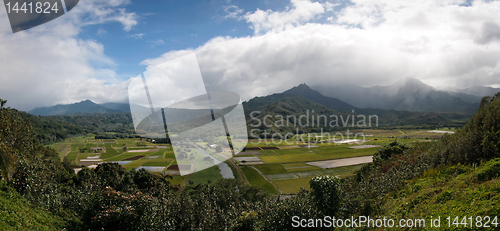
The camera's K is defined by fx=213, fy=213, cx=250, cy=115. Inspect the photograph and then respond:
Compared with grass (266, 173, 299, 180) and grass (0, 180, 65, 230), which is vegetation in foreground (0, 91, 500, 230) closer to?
grass (0, 180, 65, 230)

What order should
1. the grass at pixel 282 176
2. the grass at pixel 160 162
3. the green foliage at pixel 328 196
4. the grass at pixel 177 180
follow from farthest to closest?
the grass at pixel 160 162
the grass at pixel 282 176
the grass at pixel 177 180
the green foliage at pixel 328 196

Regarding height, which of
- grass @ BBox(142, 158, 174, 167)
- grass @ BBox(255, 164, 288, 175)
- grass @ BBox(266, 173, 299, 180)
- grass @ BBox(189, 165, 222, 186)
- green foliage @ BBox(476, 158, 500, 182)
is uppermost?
green foliage @ BBox(476, 158, 500, 182)

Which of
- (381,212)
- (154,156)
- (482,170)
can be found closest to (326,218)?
(381,212)

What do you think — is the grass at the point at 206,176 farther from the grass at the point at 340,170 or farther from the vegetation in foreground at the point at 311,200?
the vegetation in foreground at the point at 311,200

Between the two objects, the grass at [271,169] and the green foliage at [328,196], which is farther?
the grass at [271,169]

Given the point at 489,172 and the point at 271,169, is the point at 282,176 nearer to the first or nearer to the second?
the point at 271,169

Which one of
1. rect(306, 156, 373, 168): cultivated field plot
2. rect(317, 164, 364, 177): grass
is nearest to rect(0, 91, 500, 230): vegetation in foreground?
rect(317, 164, 364, 177): grass

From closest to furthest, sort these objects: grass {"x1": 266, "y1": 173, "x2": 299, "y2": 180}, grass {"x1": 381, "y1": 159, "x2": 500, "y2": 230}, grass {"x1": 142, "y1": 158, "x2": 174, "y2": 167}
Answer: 1. grass {"x1": 381, "y1": 159, "x2": 500, "y2": 230}
2. grass {"x1": 266, "y1": 173, "x2": 299, "y2": 180}
3. grass {"x1": 142, "y1": 158, "x2": 174, "y2": 167}

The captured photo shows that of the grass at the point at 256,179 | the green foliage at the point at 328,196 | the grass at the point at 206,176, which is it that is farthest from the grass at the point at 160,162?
the green foliage at the point at 328,196

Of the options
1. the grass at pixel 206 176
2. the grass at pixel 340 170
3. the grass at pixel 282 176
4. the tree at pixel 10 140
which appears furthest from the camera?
the grass at pixel 340 170

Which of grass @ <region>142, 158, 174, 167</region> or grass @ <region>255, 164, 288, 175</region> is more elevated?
grass @ <region>142, 158, 174, 167</region>
